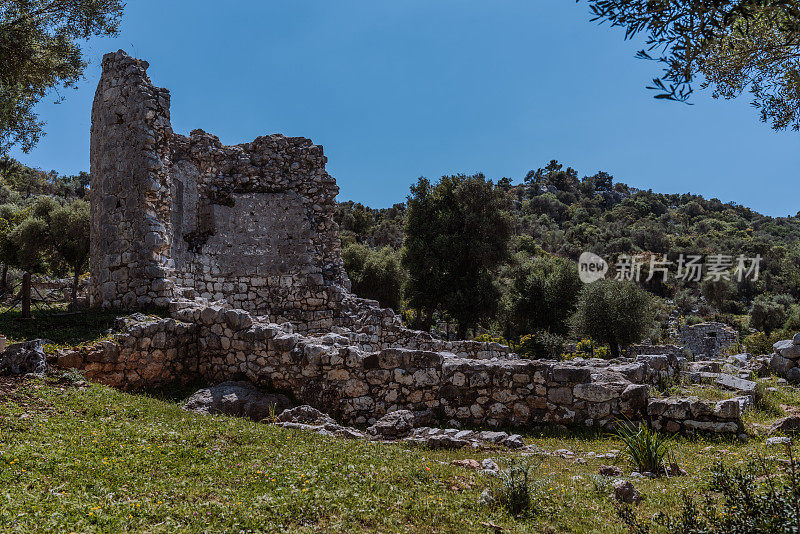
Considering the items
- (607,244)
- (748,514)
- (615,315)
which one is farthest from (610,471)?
(607,244)

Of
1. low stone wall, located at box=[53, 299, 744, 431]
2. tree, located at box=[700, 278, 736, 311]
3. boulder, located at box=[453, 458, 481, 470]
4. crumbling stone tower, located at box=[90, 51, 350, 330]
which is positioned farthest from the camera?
tree, located at box=[700, 278, 736, 311]

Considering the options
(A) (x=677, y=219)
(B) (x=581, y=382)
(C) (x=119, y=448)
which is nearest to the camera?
(C) (x=119, y=448)

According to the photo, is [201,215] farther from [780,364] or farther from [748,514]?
[780,364]

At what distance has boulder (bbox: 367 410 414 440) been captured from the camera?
28.3 ft

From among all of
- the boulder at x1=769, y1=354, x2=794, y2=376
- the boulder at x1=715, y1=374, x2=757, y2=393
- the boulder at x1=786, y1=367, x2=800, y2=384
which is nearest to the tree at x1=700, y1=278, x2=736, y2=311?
the boulder at x1=769, y1=354, x2=794, y2=376

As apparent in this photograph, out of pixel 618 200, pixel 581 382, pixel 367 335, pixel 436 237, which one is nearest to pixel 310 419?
pixel 581 382

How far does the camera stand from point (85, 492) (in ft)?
16.2

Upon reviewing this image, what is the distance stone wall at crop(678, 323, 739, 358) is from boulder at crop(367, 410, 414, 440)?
105 feet

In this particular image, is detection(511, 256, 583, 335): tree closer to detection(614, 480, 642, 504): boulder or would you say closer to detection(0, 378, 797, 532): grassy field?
detection(0, 378, 797, 532): grassy field

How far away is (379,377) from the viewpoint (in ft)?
32.2

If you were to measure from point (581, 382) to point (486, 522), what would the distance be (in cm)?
501

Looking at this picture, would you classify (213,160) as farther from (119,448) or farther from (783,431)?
(783,431)

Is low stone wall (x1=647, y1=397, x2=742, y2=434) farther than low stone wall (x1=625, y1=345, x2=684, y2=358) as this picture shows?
No

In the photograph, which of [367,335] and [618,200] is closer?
[367,335]
